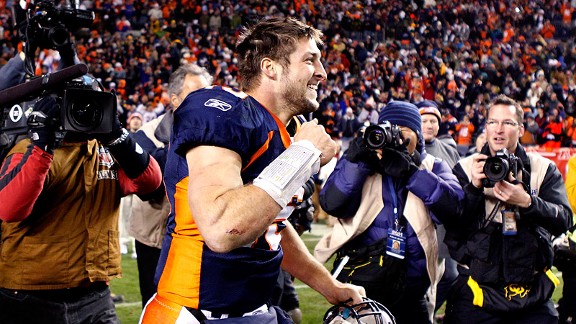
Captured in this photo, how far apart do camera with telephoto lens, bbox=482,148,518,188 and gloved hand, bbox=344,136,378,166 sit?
601 mm

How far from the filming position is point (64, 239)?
3303 mm

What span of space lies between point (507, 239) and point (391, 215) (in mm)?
627

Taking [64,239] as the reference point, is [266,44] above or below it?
above

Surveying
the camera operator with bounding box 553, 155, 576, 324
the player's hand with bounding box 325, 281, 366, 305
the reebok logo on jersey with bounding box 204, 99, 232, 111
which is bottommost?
the camera operator with bounding box 553, 155, 576, 324

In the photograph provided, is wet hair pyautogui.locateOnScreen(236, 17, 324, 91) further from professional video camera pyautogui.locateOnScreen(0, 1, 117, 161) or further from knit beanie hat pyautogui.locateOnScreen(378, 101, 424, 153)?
knit beanie hat pyautogui.locateOnScreen(378, 101, 424, 153)

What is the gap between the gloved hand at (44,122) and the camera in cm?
293

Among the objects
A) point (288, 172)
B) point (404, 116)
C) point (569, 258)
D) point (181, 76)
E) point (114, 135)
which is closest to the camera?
point (288, 172)

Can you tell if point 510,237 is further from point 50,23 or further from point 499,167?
point 50,23

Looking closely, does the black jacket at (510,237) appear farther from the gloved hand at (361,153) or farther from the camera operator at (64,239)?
the camera operator at (64,239)

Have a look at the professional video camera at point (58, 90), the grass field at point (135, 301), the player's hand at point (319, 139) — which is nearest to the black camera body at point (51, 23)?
the professional video camera at point (58, 90)

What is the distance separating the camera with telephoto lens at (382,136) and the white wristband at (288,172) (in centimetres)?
183

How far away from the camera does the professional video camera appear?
285 centimetres

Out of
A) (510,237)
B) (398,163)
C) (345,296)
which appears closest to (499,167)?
(510,237)

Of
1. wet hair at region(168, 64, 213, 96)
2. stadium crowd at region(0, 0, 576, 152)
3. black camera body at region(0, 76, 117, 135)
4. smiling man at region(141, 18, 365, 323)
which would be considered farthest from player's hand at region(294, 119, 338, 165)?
stadium crowd at region(0, 0, 576, 152)
